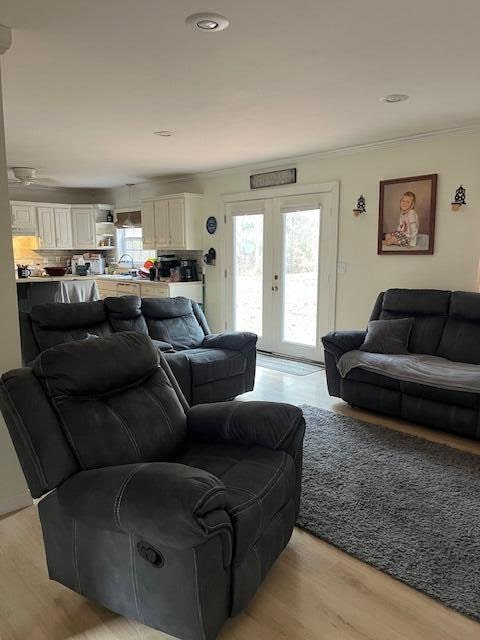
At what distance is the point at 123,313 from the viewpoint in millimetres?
4090

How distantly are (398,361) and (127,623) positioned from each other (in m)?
2.72

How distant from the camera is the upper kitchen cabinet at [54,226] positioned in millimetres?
8227

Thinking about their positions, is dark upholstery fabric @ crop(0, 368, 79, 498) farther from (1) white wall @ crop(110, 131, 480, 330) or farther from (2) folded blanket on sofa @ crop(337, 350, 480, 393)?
(1) white wall @ crop(110, 131, 480, 330)

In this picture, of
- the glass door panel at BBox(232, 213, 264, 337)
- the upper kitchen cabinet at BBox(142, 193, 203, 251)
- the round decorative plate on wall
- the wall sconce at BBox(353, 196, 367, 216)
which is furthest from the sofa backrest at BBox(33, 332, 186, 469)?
the upper kitchen cabinet at BBox(142, 193, 203, 251)

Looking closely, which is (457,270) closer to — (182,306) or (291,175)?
(291,175)

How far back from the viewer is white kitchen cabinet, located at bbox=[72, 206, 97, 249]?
8.58m

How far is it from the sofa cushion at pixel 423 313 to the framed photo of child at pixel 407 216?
53 cm

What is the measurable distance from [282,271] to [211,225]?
1.45 meters

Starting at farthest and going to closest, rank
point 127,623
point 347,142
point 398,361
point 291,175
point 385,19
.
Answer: point 291,175, point 347,142, point 398,361, point 385,19, point 127,623

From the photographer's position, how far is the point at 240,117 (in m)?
3.78

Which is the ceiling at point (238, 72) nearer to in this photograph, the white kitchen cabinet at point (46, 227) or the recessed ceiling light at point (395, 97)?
the recessed ceiling light at point (395, 97)

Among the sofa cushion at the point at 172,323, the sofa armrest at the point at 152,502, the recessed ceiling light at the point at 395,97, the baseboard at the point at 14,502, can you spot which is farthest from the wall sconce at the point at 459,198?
the baseboard at the point at 14,502

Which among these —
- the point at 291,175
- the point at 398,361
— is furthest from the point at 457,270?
the point at 291,175

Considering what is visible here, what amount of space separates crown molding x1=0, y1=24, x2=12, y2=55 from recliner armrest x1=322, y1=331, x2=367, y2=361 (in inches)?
121
